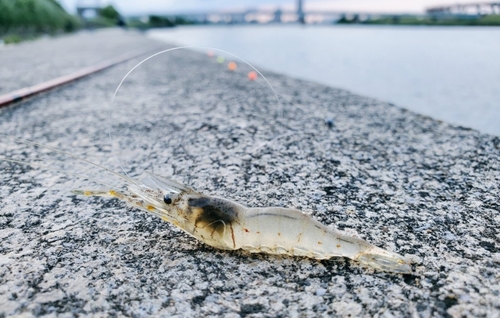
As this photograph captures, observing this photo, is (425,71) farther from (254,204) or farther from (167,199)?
(167,199)

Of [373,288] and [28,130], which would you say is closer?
[373,288]

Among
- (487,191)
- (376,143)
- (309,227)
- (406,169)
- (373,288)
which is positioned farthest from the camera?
(376,143)

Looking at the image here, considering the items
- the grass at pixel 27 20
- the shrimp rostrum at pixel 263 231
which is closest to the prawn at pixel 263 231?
the shrimp rostrum at pixel 263 231

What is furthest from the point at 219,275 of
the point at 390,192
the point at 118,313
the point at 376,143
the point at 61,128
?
the point at 61,128

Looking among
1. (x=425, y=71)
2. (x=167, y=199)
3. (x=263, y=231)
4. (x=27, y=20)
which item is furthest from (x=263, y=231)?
(x=27, y=20)

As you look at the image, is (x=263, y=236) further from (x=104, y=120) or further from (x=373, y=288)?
(x=104, y=120)

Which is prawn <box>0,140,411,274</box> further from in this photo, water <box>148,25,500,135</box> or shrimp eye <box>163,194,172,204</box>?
water <box>148,25,500,135</box>

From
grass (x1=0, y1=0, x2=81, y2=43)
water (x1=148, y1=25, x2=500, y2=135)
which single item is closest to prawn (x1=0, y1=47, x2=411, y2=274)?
water (x1=148, y1=25, x2=500, y2=135)

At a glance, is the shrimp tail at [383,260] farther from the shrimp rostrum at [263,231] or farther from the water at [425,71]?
the water at [425,71]
